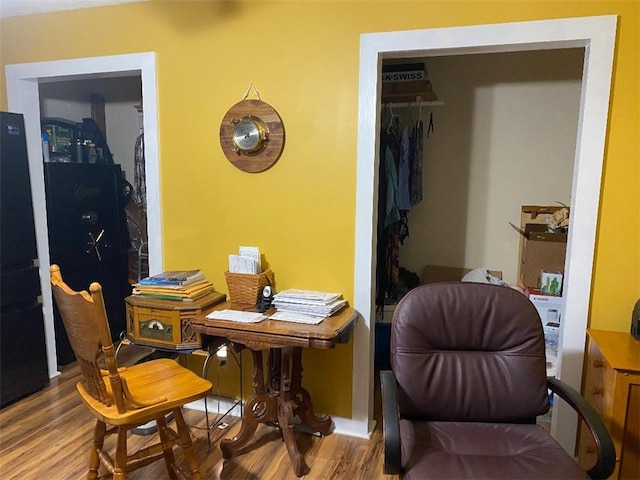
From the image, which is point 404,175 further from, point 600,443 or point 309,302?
point 600,443

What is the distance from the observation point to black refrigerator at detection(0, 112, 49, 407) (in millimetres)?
2771

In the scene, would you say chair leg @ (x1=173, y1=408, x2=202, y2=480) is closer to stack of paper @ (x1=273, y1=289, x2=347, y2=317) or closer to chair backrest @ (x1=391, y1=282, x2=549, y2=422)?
stack of paper @ (x1=273, y1=289, x2=347, y2=317)

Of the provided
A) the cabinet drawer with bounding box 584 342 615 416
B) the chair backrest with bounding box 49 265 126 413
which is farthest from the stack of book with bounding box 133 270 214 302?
the cabinet drawer with bounding box 584 342 615 416

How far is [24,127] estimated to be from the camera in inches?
115

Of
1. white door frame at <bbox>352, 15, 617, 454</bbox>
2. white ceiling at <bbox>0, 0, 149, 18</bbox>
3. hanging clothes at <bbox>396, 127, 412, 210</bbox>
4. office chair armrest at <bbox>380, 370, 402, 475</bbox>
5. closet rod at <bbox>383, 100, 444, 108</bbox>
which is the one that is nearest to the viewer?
office chair armrest at <bbox>380, 370, 402, 475</bbox>

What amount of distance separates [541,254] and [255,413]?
6.86 feet

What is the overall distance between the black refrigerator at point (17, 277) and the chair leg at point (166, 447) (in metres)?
1.39

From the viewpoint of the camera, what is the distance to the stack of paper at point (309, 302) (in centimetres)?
225

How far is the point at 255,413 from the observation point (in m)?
2.34

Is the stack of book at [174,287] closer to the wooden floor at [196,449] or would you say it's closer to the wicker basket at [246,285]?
the wicker basket at [246,285]

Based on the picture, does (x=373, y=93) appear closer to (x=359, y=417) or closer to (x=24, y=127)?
(x=359, y=417)

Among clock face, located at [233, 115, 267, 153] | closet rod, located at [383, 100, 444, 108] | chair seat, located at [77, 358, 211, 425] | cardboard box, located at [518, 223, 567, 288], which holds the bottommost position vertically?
chair seat, located at [77, 358, 211, 425]

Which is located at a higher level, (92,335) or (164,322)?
(92,335)

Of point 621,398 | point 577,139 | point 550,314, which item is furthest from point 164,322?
point 550,314
